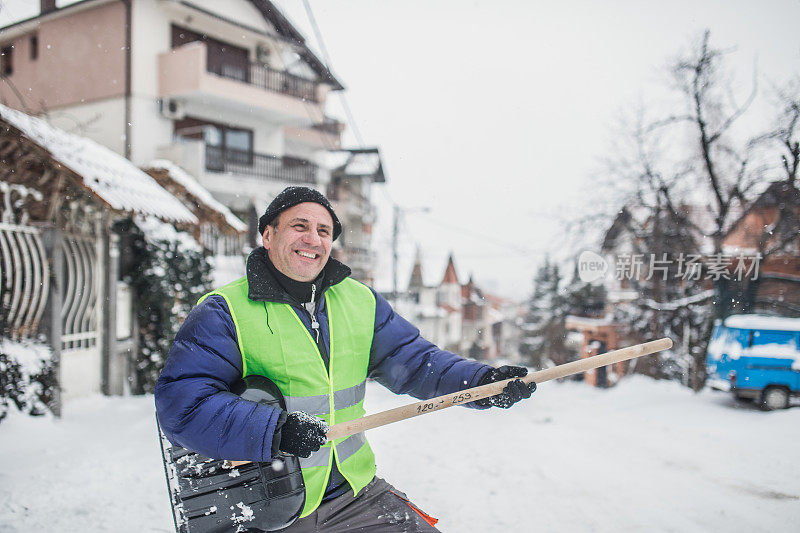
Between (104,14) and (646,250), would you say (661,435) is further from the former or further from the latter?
(104,14)

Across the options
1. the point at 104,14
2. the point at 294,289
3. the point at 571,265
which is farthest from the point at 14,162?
the point at 571,265

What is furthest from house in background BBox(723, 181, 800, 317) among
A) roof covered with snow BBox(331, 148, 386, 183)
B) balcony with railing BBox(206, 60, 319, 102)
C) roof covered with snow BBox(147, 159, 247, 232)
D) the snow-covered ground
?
balcony with railing BBox(206, 60, 319, 102)

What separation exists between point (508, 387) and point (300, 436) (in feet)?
2.66

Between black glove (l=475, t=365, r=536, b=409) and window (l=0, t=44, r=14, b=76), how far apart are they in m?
5.13

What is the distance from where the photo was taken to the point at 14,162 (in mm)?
4844

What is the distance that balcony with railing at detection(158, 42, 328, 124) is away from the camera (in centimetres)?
992

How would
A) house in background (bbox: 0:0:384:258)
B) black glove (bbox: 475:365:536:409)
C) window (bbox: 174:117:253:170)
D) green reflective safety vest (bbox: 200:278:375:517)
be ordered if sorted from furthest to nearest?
window (bbox: 174:117:253:170) → house in background (bbox: 0:0:384:258) → black glove (bbox: 475:365:536:409) → green reflective safety vest (bbox: 200:278:375:517)

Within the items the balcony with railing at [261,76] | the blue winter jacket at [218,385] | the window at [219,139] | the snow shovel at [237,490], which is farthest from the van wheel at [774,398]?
the window at [219,139]

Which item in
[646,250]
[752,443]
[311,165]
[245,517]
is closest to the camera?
[245,517]

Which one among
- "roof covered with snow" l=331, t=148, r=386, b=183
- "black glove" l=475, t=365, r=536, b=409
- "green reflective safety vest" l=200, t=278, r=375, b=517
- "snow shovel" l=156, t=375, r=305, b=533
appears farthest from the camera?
"roof covered with snow" l=331, t=148, r=386, b=183

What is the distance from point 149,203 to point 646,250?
6.07 metres
